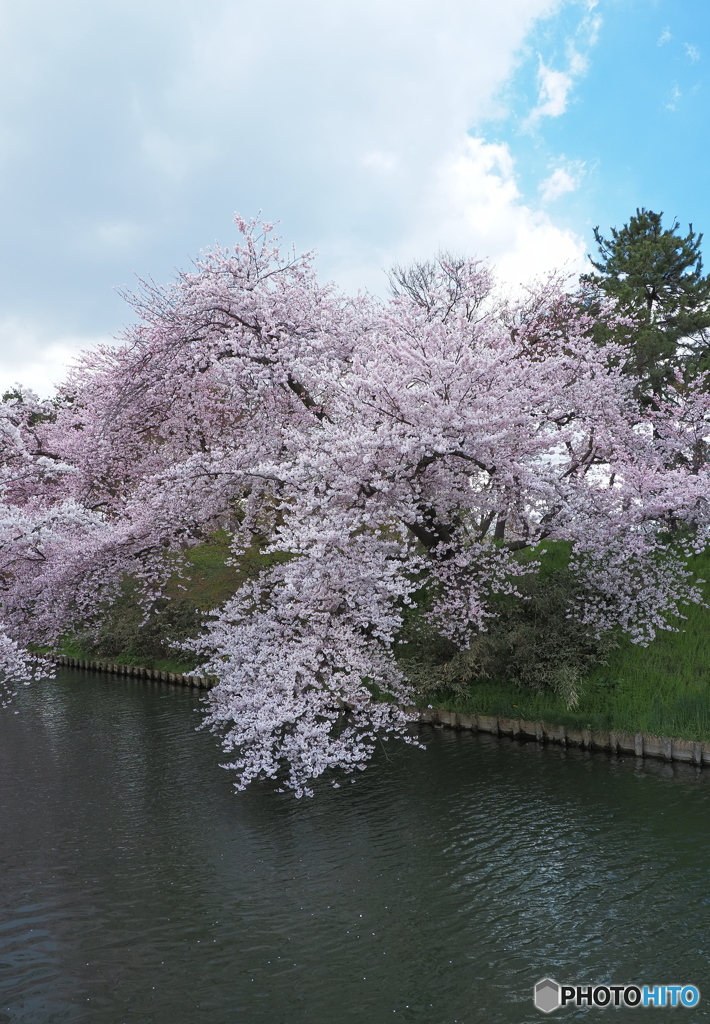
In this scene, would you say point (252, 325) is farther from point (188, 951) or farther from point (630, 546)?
point (188, 951)

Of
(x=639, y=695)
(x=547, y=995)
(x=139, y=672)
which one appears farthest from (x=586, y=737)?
(x=139, y=672)

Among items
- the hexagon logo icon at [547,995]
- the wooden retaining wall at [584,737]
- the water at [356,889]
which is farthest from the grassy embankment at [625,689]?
the hexagon logo icon at [547,995]

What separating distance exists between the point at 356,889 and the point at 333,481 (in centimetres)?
698

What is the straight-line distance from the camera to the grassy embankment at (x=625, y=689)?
47.8ft

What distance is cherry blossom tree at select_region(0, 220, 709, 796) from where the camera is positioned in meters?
13.2

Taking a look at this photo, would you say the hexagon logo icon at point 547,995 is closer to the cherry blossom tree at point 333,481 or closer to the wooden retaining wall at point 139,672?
the cherry blossom tree at point 333,481

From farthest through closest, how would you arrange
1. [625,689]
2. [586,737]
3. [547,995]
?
1. [625,689]
2. [586,737]
3. [547,995]

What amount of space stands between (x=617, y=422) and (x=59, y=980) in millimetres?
16801

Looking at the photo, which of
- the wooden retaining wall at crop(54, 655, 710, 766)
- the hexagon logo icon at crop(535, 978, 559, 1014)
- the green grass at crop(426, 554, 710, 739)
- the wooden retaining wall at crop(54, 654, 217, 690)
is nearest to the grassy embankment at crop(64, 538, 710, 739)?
the green grass at crop(426, 554, 710, 739)

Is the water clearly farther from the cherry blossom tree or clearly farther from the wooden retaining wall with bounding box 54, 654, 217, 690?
the wooden retaining wall with bounding box 54, 654, 217, 690

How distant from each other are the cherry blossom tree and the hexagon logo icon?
547cm

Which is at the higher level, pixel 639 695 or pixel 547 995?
pixel 639 695

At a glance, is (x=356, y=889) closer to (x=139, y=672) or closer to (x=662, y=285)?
(x=139, y=672)

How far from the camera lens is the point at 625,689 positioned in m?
15.8
